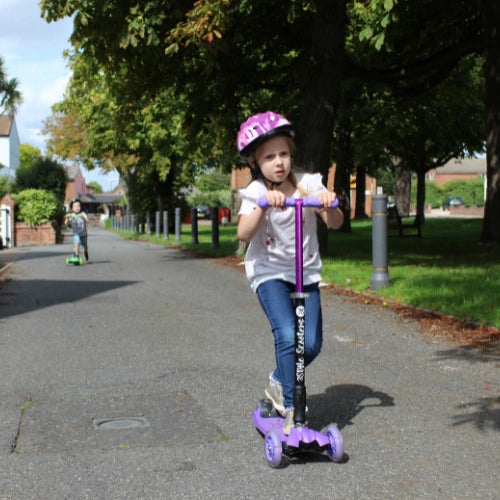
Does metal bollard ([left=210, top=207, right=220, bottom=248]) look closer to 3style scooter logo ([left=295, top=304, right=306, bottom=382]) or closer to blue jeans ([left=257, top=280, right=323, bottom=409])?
blue jeans ([left=257, top=280, right=323, bottom=409])

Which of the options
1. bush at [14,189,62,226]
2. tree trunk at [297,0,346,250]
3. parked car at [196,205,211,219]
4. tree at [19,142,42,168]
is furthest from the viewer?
tree at [19,142,42,168]

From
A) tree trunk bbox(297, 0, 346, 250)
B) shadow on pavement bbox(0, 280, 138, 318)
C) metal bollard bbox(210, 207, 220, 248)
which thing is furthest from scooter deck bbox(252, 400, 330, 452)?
metal bollard bbox(210, 207, 220, 248)

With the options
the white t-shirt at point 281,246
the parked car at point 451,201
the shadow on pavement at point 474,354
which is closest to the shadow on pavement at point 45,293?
the shadow on pavement at point 474,354

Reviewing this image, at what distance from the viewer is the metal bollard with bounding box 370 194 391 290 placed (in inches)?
410

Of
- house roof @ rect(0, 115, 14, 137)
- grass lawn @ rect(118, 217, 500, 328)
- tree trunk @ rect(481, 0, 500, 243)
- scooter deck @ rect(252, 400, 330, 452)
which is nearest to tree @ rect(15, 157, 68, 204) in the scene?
grass lawn @ rect(118, 217, 500, 328)

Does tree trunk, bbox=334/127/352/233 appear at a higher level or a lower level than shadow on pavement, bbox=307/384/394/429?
higher

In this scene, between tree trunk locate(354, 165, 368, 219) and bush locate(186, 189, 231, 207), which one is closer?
tree trunk locate(354, 165, 368, 219)

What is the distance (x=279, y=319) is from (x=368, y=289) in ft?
23.0

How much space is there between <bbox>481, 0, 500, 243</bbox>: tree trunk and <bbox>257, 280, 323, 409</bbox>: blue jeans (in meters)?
13.3

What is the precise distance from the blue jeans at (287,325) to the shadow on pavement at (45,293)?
6.01 metres

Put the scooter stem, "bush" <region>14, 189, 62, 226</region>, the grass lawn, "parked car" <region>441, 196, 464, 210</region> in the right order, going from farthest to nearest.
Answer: "parked car" <region>441, 196, 464, 210</region> → "bush" <region>14, 189, 62, 226</region> → the grass lawn → the scooter stem

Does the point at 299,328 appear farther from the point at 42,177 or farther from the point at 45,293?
the point at 42,177

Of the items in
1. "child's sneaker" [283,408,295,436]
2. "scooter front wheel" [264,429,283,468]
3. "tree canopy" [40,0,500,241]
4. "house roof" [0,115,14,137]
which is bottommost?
"scooter front wheel" [264,429,283,468]

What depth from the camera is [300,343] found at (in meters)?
3.95
